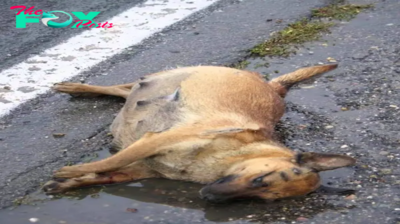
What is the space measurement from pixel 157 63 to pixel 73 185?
6.44 feet

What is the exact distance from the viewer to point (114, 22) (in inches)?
277

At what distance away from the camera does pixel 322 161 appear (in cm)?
425

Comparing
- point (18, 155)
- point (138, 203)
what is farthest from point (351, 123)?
point (18, 155)

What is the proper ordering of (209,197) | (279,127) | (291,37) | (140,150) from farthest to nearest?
(291,37)
(279,127)
(140,150)
(209,197)

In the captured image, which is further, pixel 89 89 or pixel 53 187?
pixel 89 89

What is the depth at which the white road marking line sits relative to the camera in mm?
5688

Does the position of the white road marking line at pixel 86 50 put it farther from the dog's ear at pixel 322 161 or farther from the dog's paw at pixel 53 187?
the dog's ear at pixel 322 161

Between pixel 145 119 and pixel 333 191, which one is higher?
pixel 145 119

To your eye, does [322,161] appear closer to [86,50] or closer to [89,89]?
[89,89]

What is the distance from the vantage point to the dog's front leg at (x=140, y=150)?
446 cm

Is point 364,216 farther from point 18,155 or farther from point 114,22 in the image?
point 114,22

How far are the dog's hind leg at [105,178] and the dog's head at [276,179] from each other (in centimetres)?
50

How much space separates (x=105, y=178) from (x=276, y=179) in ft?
2.99

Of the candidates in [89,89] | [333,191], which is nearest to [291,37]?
[89,89]
